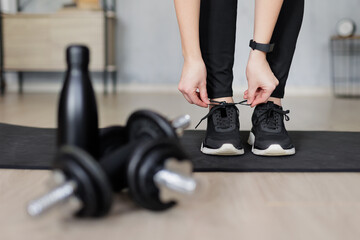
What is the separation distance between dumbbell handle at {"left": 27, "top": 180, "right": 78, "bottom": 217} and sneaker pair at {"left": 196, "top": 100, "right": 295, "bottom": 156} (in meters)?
0.61

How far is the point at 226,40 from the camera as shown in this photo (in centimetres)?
119

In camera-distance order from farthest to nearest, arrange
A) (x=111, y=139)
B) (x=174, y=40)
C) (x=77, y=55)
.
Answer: (x=174, y=40) → (x=111, y=139) → (x=77, y=55)

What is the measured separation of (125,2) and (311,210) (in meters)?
3.38

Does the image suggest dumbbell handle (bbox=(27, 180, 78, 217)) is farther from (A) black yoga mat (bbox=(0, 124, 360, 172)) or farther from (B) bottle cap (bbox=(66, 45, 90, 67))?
(A) black yoga mat (bbox=(0, 124, 360, 172))

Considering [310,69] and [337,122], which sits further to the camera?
[310,69]

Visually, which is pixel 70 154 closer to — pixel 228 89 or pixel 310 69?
pixel 228 89

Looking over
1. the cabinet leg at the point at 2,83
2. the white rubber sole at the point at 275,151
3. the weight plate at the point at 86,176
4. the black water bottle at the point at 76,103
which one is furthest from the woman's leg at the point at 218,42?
the cabinet leg at the point at 2,83

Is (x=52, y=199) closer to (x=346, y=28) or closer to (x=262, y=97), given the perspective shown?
(x=262, y=97)

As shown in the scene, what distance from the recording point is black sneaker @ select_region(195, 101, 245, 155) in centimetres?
110

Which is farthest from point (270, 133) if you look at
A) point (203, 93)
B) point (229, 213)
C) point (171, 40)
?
point (171, 40)

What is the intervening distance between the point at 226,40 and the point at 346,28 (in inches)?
111

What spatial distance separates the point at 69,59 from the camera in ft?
2.14

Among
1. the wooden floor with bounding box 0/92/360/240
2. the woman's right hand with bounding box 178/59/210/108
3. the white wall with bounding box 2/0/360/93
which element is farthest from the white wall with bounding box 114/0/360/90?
the wooden floor with bounding box 0/92/360/240

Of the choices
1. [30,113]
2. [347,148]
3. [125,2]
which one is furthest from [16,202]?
[125,2]
